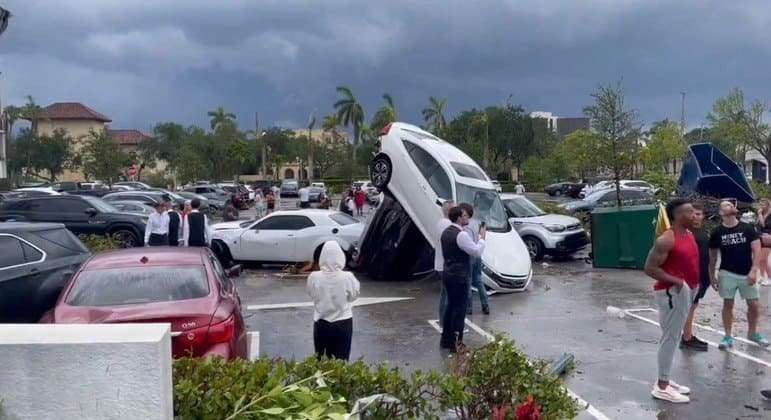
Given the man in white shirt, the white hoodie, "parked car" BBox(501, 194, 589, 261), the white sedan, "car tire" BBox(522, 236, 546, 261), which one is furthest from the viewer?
"car tire" BBox(522, 236, 546, 261)

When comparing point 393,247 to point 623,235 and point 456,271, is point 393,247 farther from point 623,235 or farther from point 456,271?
point 456,271

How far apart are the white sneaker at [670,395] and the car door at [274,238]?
10.7m

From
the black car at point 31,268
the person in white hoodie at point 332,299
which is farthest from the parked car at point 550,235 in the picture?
the person in white hoodie at point 332,299

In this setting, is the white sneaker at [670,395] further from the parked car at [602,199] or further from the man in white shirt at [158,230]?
the parked car at [602,199]

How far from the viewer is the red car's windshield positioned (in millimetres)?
6484

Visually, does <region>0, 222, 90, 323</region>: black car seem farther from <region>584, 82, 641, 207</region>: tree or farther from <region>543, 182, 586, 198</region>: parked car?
<region>543, 182, 586, 198</region>: parked car

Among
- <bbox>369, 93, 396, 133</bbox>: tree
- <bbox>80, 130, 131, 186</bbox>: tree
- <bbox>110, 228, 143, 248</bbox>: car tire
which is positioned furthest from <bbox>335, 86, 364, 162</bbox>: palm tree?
<bbox>110, 228, 143, 248</bbox>: car tire

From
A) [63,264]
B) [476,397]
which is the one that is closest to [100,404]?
[476,397]

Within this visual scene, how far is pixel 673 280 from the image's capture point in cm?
661

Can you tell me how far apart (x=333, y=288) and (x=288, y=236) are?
34.0 feet

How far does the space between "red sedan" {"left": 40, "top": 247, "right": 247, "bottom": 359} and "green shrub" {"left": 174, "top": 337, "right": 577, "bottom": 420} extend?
158 centimetres

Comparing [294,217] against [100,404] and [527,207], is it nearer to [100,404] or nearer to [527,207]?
[527,207]

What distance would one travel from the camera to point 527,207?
1950 centimetres

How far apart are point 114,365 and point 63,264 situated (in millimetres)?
6517
